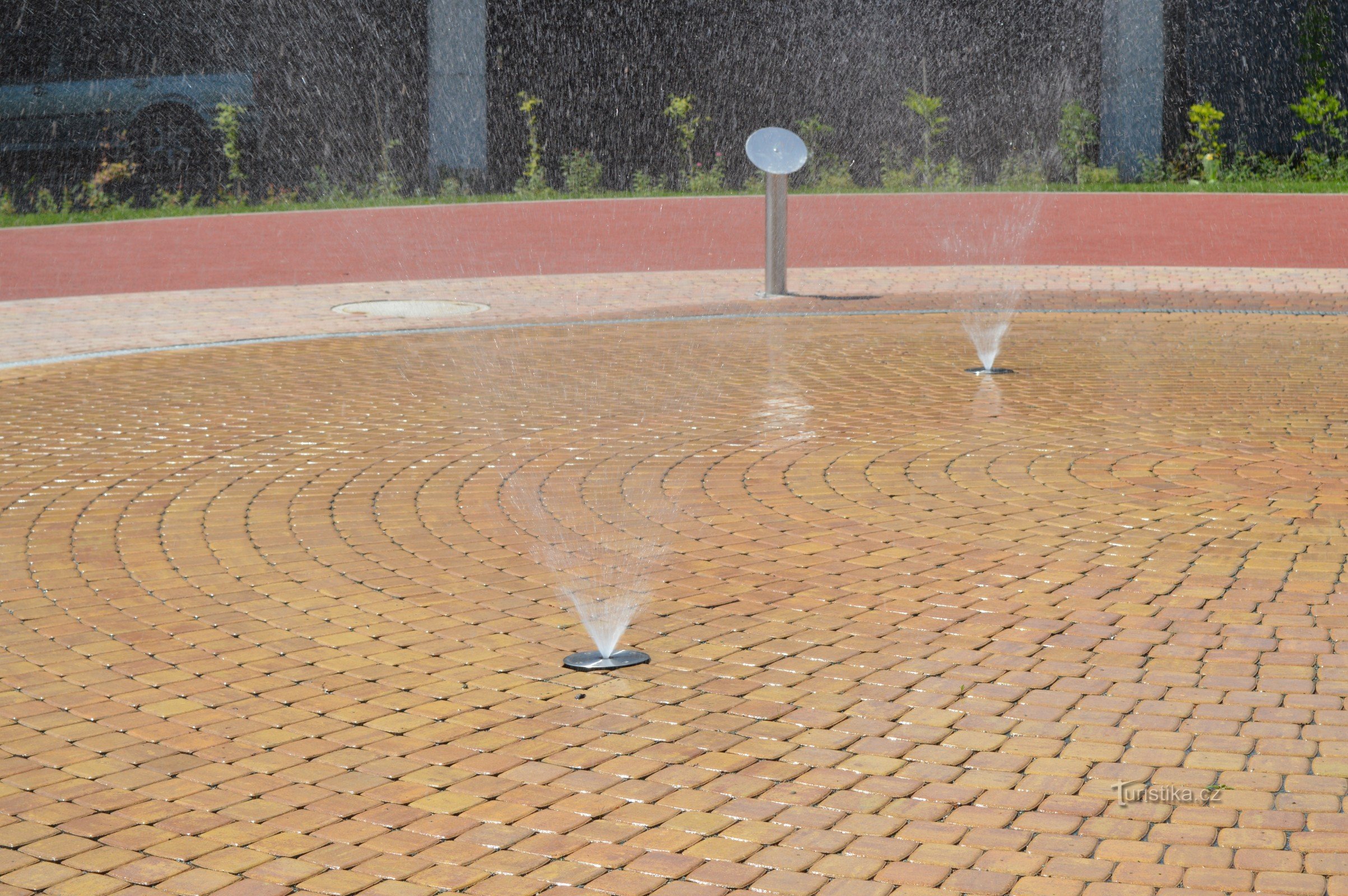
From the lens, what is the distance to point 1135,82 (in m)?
23.8

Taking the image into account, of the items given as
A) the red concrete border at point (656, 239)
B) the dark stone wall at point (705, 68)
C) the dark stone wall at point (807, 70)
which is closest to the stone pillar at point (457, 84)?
the dark stone wall at point (705, 68)

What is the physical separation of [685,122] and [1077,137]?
6.32 meters

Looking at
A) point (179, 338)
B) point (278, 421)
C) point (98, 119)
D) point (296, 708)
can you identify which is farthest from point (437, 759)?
point (98, 119)

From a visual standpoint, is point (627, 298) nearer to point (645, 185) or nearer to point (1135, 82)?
point (645, 185)

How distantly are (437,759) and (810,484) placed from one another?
3263mm

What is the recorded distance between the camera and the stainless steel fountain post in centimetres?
1319

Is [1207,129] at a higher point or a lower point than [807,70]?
lower

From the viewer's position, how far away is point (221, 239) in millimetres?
18969

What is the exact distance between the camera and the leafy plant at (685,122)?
25172 mm

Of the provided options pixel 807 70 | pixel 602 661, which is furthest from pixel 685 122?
pixel 602 661

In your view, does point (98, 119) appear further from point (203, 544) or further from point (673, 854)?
point (673, 854)

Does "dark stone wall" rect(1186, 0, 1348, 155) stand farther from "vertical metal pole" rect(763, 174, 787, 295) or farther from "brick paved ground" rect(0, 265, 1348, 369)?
"vertical metal pole" rect(763, 174, 787, 295)

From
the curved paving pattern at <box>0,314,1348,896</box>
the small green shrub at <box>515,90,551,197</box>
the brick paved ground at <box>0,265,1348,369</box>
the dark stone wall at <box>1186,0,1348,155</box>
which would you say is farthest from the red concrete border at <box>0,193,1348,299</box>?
the curved paving pattern at <box>0,314,1348,896</box>

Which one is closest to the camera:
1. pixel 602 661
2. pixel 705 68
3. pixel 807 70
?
pixel 602 661
